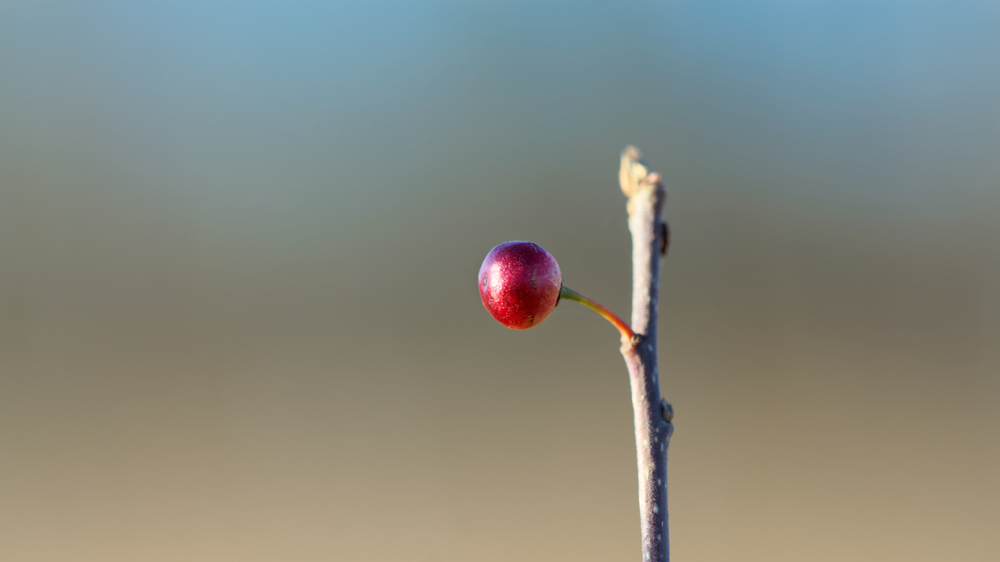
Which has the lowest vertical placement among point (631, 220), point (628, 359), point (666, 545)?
point (666, 545)

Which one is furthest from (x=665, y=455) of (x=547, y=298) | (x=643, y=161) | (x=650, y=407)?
(x=643, y=161)

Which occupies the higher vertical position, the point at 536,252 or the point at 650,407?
the point at 536,252

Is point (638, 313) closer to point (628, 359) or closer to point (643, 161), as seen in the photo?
point (628, 359)
